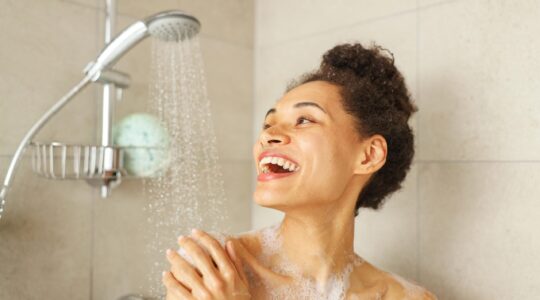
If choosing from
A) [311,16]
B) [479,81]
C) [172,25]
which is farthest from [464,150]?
[172,25]

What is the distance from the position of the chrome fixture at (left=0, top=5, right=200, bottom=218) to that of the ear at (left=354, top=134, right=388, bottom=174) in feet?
1.48

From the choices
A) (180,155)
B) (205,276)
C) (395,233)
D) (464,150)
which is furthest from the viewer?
(180,155)

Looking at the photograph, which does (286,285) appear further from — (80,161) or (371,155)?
(80,161)

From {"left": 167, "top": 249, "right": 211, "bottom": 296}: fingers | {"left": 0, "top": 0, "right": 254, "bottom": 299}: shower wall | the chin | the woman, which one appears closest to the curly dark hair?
the woman

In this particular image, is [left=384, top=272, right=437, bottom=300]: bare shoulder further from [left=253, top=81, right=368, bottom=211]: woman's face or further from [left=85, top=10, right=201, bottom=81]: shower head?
[left=85, top=10, right=201, bottom=81]: shower head

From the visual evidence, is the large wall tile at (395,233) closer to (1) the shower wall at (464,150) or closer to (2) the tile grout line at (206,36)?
(1) the shower wall at (464,150)

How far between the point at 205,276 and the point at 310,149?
12.0 inches

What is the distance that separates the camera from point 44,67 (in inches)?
46.9

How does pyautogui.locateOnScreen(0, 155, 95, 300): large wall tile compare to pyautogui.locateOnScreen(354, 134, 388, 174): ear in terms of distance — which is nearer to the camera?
pyautogui.locateOnScreen(354, 134, 388, 174): ear

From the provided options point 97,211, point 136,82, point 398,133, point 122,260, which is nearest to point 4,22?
point 136,82

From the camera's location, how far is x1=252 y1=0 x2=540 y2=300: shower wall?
1.08m

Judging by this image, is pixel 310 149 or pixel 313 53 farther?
pixel 313 53

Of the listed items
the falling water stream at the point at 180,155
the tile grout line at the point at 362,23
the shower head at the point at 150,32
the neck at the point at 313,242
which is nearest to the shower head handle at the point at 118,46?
the shower head at the point at 150,32

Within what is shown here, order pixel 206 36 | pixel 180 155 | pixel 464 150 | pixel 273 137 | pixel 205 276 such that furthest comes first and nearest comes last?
pixel 206 36, pixel 180 155, pixel 464 150, pixel 273 137, pixel 205 276
